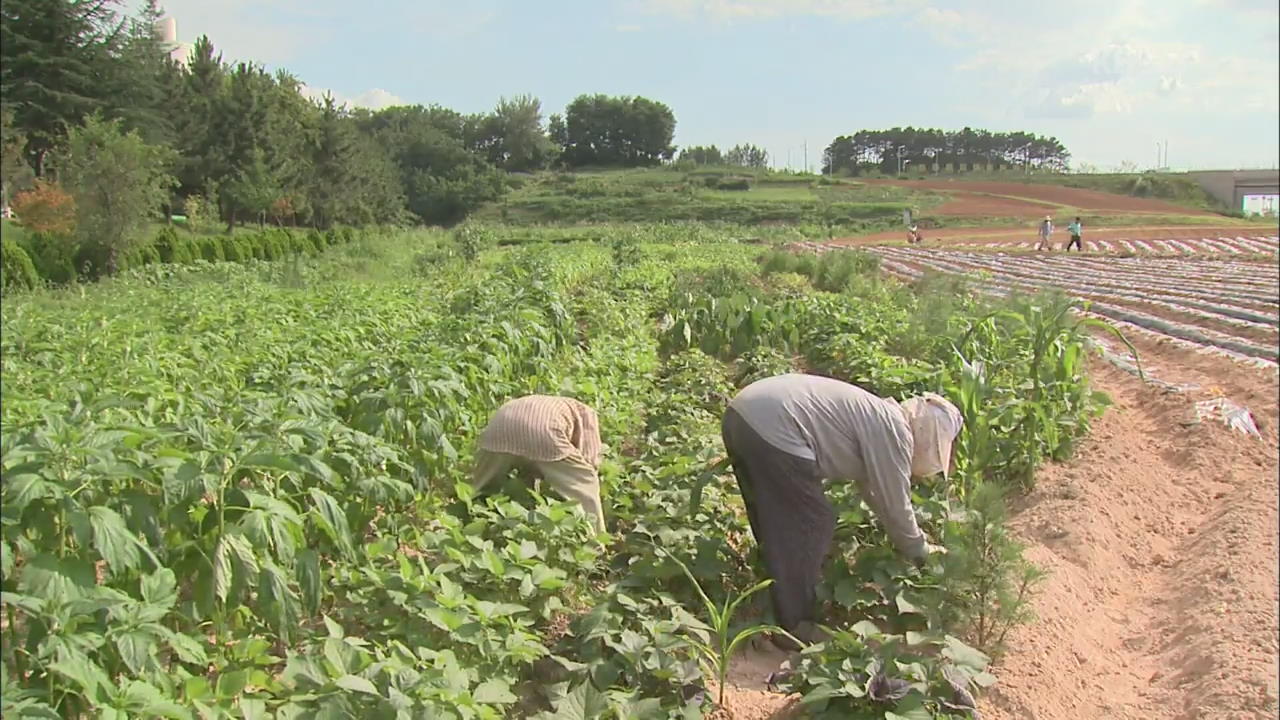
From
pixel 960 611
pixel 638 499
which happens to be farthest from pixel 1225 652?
pixel 638 499

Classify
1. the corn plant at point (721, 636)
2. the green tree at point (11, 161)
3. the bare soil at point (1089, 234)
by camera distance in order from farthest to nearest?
the bare soil at point (1089, 234)
the green tree at point (11, 161)
the corn plant at point (721, 636)

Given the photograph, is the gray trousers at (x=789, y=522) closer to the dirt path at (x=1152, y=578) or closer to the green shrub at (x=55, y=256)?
the dirt path at (x=1152, y=578)

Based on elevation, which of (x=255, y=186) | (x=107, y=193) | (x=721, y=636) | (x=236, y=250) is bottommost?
(x=721, y=636)

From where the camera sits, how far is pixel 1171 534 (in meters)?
5.05

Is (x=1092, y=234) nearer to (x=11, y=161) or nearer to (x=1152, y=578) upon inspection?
(x=1152, y=578)

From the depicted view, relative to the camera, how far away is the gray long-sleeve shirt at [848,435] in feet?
11.4

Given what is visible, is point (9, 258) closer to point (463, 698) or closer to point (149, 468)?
point (149, 468)

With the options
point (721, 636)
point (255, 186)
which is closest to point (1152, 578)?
point (721, 636)

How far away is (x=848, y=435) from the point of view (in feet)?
11.6

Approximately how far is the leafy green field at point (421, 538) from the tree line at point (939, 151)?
84663mm

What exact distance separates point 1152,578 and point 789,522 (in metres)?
2.31

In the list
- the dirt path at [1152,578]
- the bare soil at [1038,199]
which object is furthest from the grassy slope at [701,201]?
the dirt path at [1152,578]

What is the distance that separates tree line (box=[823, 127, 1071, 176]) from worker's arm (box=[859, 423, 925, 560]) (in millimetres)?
86811

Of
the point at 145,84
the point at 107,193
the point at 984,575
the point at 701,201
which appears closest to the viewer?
the point at 984,575
